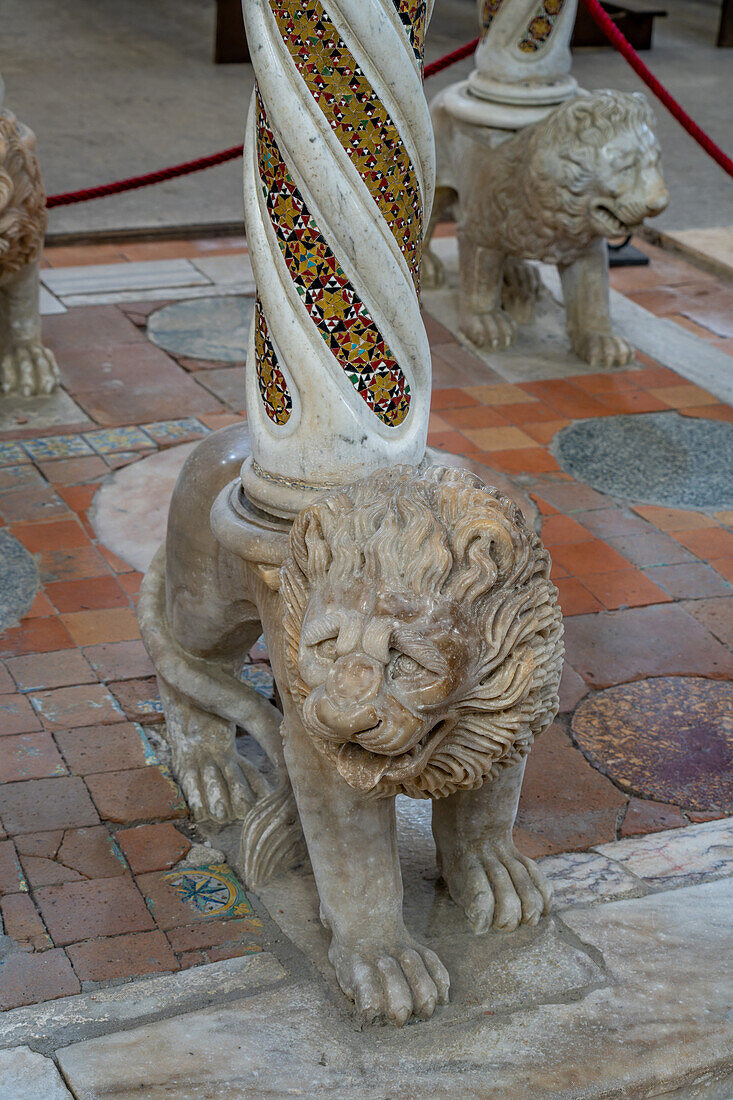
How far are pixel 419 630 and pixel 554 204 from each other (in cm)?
362

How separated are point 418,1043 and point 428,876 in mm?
496

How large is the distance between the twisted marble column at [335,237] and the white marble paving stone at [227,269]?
13.0 feet

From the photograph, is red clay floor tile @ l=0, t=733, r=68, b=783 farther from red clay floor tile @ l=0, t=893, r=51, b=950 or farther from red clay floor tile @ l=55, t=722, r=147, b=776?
red clay floor tile @ l=0, t=893, r=51, b=950

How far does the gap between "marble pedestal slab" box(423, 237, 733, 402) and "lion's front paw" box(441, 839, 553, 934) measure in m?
3.25

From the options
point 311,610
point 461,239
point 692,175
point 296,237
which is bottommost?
point 692,175

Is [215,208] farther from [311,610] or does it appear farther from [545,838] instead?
[311,610]

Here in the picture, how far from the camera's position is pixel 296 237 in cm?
249

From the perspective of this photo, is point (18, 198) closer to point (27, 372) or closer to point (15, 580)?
point (27, 372)

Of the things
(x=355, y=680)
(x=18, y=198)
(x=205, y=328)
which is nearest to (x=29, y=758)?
(x=355, y=680)

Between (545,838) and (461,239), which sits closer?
(545,838)

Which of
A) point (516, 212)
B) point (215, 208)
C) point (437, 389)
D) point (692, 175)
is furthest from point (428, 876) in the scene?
point (692, 175)

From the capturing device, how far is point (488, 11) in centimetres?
572

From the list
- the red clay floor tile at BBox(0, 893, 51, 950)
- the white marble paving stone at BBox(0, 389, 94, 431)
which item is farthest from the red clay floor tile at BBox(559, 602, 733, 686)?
the white marble paving stone at BBox(0, 389, 94, 431)

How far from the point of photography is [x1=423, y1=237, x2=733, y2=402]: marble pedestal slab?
5777 millimetres
